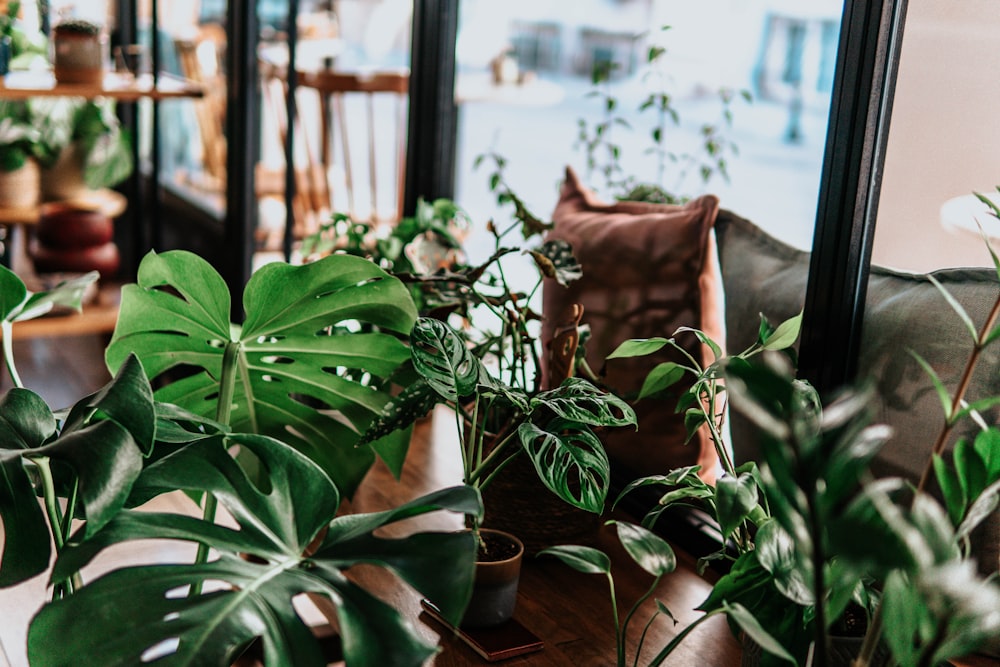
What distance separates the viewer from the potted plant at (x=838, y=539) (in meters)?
0.49

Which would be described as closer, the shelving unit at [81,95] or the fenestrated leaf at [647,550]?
the fenestrated leaf at [647,550]

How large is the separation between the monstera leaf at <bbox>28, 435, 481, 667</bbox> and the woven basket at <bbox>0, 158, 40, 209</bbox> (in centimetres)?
256

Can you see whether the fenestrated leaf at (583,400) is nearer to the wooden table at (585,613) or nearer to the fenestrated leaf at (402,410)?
the fenestrated leaf at (402,410)

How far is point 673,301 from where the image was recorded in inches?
59.2

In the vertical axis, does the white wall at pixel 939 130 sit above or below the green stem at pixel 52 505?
above

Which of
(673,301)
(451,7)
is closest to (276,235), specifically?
(451,7)

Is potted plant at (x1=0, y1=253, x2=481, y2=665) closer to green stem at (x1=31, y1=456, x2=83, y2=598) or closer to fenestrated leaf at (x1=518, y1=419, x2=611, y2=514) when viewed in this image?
green stem at (x1=31, y1=456, x2=83, y2=598)

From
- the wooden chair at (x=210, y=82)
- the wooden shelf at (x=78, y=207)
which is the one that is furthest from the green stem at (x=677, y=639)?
the wooden chair at (x=210, y=82)

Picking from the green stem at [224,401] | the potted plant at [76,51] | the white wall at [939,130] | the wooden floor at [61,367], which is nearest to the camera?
the green stem at [224,401]

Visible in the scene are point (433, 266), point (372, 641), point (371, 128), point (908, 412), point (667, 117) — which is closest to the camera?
point (372, 641)

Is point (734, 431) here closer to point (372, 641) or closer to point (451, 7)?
point (372, 641)

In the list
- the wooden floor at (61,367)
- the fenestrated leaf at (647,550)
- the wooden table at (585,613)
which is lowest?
the wooden floor at (61,367)

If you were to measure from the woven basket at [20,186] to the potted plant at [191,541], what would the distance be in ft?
7.85

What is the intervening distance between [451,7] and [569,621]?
130cm
